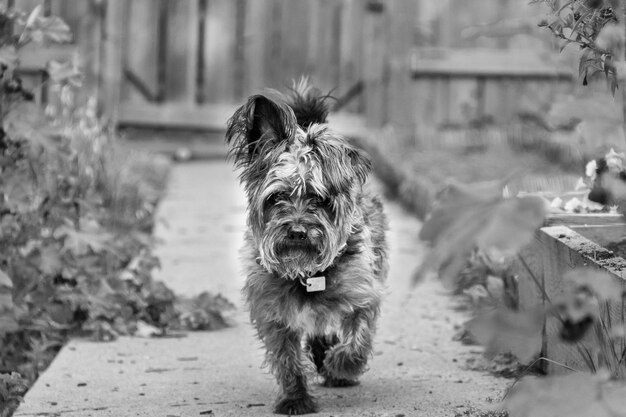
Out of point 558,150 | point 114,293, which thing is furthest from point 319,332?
point 558,150

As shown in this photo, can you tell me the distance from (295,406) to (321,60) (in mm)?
9634

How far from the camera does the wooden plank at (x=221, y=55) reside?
13.8 metres

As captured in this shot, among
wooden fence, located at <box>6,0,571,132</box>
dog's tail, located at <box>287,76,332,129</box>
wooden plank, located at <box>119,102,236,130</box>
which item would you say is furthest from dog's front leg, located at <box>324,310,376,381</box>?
wooden plank, located at <box>119,102,236,130</box>

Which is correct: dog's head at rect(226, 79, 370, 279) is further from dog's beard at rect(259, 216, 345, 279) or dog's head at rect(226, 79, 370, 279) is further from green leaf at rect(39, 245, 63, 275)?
green leaf at rect(39, 245, 63, 275)

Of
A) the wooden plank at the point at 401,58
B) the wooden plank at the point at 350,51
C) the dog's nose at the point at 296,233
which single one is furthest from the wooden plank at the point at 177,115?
the dog's nose at the point at 296,233

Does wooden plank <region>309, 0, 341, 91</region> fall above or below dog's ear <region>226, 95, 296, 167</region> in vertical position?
above

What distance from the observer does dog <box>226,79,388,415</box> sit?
461 cm

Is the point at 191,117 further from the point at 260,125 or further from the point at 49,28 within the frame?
the point at 260,125

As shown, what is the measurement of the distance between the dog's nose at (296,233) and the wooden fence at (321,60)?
8981 mm

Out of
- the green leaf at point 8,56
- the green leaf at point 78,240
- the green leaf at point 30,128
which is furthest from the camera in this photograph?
the green leaf at point 78,240

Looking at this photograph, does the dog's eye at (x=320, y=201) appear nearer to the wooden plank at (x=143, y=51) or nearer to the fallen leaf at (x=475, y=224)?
the fallen leaf at (x=475, y=224)

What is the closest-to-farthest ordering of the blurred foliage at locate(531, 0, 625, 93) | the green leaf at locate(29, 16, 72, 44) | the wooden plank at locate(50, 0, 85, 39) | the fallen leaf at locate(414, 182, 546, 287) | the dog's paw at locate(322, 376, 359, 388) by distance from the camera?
the fallen leaf at locate(414, 182, 546, 287) → the blurred foliage at locate(531, 0, 625, 93) → the dog's paw at locate(322, 376, 359, 388) → the green leaf at locate(29, 16, 72, 44) → the wooden plank at locate(50, 0, 85, 39)

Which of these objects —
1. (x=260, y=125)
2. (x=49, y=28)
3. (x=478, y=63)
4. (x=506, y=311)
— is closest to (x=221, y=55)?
(x=478, y=63)

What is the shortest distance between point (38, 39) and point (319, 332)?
1.97 metres
